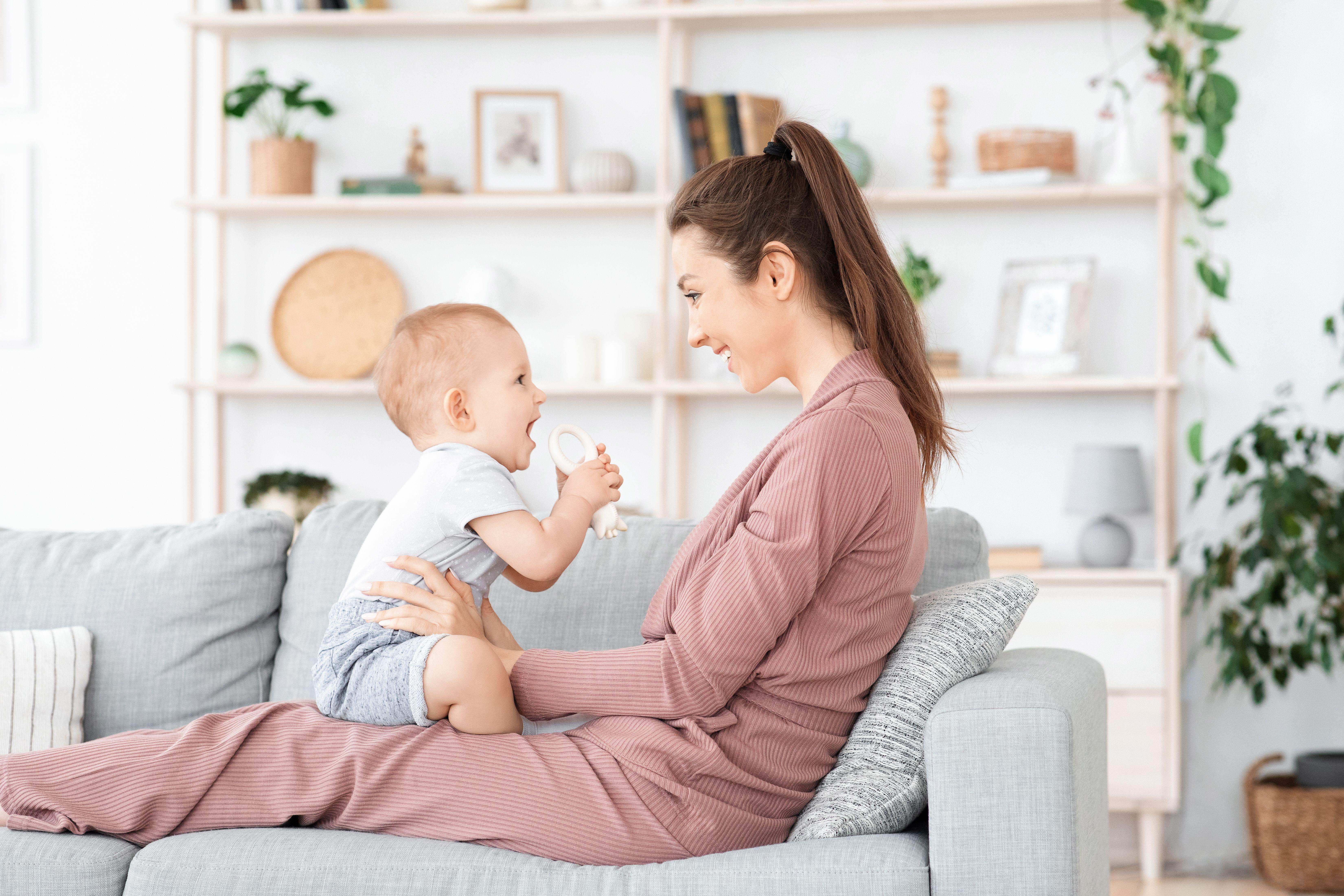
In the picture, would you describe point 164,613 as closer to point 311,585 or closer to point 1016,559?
point 311,585

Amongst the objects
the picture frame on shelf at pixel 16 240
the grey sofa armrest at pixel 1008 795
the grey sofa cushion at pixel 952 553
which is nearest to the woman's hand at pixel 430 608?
the grey sofa armrest at pixel 1008 795

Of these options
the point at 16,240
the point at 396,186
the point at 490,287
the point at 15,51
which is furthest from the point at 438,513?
the point at 15,51

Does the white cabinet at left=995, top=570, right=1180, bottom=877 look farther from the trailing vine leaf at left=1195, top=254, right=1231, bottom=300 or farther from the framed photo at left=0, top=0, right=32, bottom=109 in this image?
the framed photo at left=0, top=0, right=32, bottom=109

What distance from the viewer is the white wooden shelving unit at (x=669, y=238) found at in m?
Answer: 2.94

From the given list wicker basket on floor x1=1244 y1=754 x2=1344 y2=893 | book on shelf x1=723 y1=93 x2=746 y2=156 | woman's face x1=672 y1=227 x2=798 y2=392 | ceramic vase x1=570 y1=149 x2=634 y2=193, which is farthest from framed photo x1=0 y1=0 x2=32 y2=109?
wicker basket on floor x1=1244 y1=754 x2=1344 y2=893

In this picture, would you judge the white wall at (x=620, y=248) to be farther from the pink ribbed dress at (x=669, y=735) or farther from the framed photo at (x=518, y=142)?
the pink ribbed dress at (x=669, y=735)

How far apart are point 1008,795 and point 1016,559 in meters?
A: 1.93

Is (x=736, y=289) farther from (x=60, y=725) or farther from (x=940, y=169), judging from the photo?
(x=940, y=169)

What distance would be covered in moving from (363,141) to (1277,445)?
258 cm

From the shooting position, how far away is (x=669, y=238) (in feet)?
11.0

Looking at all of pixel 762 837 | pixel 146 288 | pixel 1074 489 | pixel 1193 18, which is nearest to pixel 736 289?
pixel 762 837

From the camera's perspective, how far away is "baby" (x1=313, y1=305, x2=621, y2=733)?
1.41 m

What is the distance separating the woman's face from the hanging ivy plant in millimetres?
1872

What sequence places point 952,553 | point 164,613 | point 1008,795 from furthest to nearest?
point 164,613 → point 952,553 → point 1008,795
